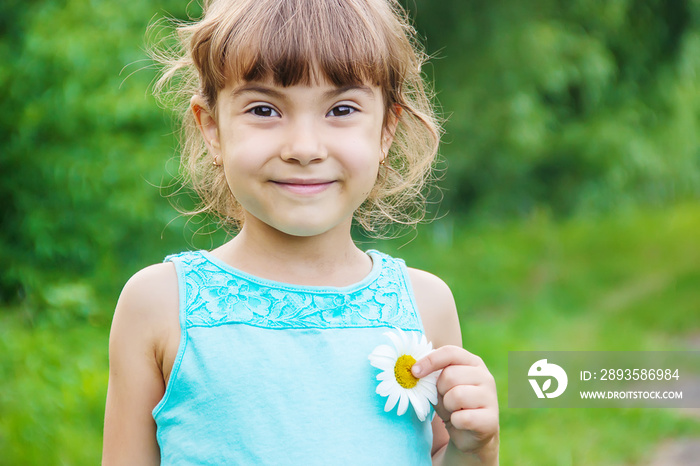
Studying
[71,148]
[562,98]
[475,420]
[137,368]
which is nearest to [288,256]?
[137,368]

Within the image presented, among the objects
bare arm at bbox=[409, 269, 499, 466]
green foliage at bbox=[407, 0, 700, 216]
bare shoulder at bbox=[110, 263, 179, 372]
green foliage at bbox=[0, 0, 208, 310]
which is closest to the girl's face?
bare shoulder at bbox=[110, 263, 179, 372]

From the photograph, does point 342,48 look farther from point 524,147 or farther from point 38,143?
point 524,147

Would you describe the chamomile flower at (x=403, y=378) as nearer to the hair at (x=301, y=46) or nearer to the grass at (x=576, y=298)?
the hair at (x=301, y=46)

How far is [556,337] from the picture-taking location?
499 centimetres

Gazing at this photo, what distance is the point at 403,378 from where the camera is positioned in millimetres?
1478

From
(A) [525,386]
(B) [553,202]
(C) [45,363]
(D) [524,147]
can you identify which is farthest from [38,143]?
(B) [553,202]

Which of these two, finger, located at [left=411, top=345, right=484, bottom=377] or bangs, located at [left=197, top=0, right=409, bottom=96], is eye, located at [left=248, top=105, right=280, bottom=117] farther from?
finger, located at [left=411, top=345, right=484, bottom=377]

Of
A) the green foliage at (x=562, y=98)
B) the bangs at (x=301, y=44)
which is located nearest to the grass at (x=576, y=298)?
the green foliage at (x=562, y=98)

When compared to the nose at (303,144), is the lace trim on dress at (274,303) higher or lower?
lower

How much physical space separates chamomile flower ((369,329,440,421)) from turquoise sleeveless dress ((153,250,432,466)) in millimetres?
30

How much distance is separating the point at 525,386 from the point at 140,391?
2.77 metres

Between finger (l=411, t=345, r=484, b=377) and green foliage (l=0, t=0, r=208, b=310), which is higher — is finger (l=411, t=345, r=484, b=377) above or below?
below

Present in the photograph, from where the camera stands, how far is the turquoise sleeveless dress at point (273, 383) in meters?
1.42

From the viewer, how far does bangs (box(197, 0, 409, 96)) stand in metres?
1.44
